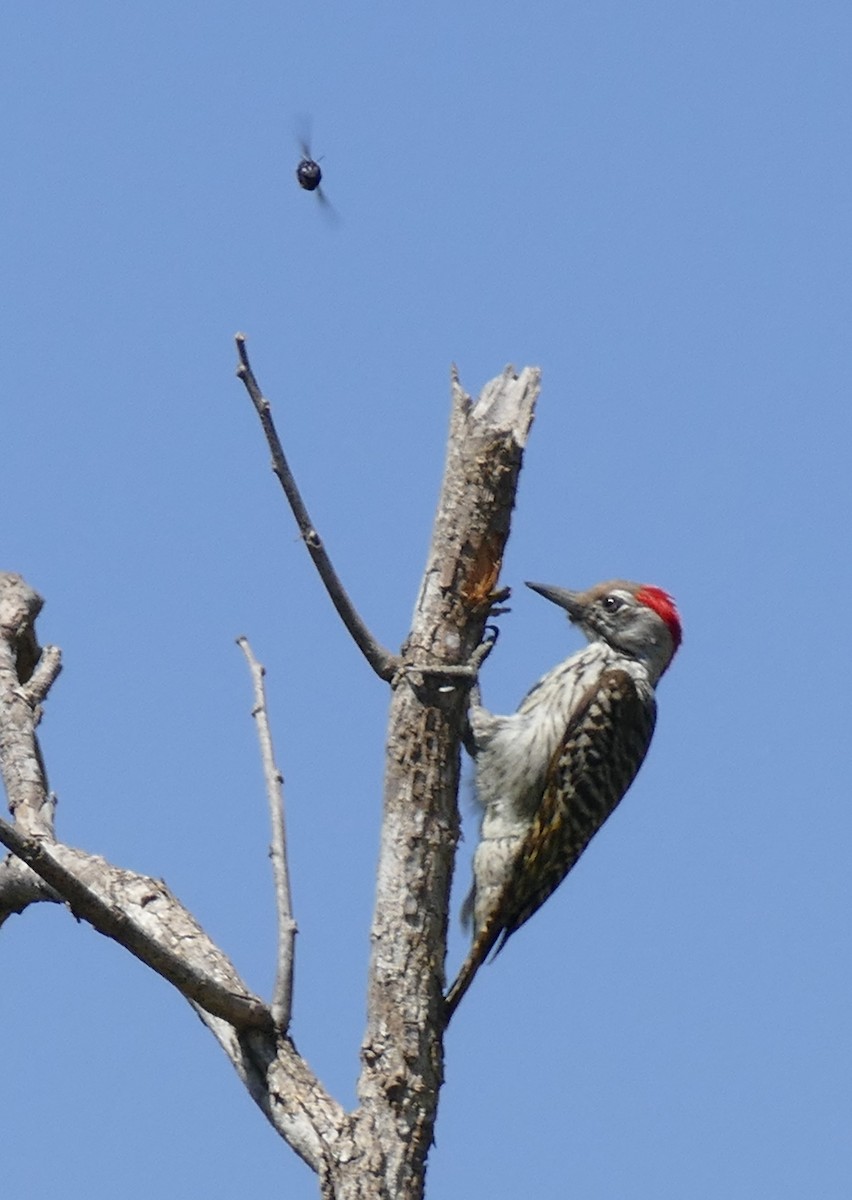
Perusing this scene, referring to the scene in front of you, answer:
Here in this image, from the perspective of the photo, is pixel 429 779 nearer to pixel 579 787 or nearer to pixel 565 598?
pixel 579 787

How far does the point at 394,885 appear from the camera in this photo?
4.36 m

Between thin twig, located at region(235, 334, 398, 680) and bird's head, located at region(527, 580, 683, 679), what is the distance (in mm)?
2388

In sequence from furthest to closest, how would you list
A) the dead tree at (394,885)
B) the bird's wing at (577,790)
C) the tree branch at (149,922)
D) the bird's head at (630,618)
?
the bird's head at (630,618)
the bird's wing at (577,790)
the dead tree at (394,885)
the tree branch at (149,922)

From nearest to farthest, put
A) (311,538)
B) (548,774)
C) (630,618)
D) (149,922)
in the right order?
(311,538)
(149,922)
(548,774)
(630,618)

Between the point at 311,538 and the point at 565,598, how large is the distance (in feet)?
9.32

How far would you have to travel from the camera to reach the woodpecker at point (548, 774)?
605cm

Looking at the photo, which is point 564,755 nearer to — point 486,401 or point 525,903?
point 525,903

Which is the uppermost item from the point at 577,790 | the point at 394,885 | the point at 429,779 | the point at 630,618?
the point at 630,618

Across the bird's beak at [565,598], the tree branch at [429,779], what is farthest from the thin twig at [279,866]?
the bird's beak at [565,598]

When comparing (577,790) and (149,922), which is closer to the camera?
(149,922)

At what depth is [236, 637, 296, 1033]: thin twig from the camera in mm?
4312

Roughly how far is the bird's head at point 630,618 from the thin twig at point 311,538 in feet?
7.84

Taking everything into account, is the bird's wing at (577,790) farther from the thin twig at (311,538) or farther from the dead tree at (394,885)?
the thin twig at (311,538)

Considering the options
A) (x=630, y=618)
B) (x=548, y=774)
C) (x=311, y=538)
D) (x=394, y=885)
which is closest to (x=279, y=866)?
(x=394, y=885)
